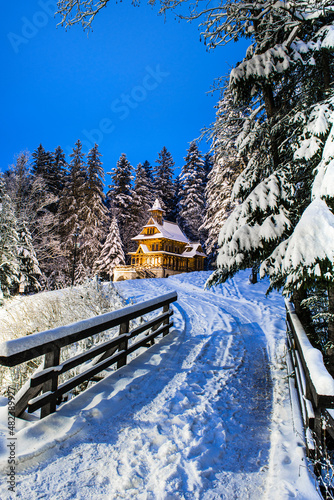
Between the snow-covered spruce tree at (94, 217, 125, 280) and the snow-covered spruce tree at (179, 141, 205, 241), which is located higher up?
the snow-covered spruce tree at (179, 141, 205, 241)

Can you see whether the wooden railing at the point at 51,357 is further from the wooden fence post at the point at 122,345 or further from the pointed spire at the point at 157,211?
the pointed spire at the point at 157,211

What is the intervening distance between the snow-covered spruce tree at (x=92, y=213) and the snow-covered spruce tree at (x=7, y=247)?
1429 centimetres

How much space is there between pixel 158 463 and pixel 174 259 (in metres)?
37.1

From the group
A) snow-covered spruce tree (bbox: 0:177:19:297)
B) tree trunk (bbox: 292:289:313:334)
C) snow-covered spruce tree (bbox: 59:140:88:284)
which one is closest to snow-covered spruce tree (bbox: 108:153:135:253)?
snow-covered spruce tree (bbox: 59:140:88:284)

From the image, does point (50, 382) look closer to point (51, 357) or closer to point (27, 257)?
point (51, 357)

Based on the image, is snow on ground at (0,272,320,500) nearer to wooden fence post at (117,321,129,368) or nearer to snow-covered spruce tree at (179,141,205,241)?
wooden fence post at (117,321,129,368)

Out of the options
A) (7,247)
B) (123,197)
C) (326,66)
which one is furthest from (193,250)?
(326,66)

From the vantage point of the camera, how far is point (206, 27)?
18.8ft

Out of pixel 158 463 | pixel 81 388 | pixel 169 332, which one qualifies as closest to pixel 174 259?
pixel 169 332

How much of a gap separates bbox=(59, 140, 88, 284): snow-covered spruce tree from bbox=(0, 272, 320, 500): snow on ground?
1105 inches

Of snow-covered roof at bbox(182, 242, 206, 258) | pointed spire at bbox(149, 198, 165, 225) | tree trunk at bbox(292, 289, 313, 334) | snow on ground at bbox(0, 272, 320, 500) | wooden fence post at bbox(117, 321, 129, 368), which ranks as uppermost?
pointed spire at bbox(149, 198, 165, 225)

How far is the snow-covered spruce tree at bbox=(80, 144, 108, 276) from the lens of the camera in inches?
1366

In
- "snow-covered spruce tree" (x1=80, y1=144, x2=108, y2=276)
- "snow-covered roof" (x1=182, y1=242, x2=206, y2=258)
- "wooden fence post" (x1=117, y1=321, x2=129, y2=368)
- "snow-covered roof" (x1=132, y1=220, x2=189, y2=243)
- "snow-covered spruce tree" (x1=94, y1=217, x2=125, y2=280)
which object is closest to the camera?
"wooden fence post" (x1=117, y1=321, x2=129, y2=368)

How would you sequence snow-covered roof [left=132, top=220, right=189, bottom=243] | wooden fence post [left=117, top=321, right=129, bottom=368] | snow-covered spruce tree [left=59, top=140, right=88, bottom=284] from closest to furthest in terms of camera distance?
1. wooden fence post [left=117, top=321, right=129, bottom=368]
2. snow-covered spruce tree [left=59, top=140, right=88, bottom=284]
3. snow-covered roof [left=132, top=220, right=189, bottom=243]
